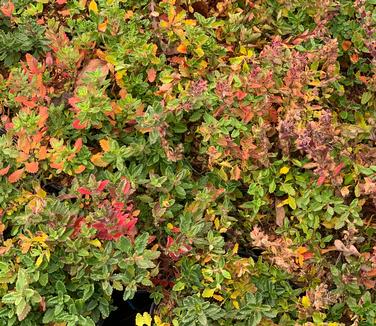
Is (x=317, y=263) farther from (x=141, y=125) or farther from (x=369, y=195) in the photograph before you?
(x=141, y=125)

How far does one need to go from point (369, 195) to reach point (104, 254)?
85 centimetres

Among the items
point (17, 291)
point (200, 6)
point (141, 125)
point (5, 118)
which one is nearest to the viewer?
point (17, 291)

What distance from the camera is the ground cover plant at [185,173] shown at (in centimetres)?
174

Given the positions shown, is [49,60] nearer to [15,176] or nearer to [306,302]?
[15,176]

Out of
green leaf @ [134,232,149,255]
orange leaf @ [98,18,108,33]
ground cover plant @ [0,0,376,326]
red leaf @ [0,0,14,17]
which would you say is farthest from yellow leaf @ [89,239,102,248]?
red leaf @ [0,0,14,17]

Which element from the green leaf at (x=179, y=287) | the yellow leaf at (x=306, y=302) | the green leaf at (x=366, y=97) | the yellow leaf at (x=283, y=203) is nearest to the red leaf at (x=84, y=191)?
the green leaf at (x=179, y=287)

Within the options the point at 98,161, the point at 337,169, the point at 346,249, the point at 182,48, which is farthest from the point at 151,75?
the point at 346,249

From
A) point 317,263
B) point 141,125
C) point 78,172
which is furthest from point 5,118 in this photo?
point 317,263

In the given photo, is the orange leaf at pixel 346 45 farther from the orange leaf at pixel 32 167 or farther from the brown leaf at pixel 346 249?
the orange leaf at pixel 32 167

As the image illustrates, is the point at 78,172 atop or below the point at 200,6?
below

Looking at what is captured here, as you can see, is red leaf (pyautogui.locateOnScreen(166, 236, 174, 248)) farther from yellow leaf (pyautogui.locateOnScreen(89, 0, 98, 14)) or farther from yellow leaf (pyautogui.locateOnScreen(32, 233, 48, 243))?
yellow leaf (pyautogui.locateOnScreen(89, 0, 98, 14))

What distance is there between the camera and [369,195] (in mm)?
1879

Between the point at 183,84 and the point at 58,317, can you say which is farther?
the point at 183,84

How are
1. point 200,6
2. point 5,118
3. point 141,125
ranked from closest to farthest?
point 141,125 < point 5,118 < point 200,6
